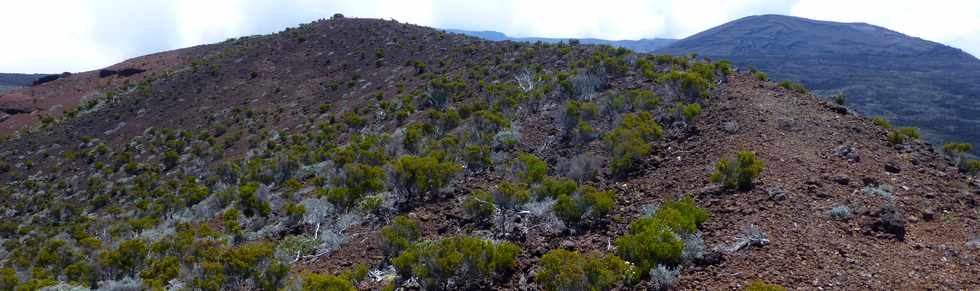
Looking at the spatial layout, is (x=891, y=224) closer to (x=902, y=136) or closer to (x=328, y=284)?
(x=902, y=136)

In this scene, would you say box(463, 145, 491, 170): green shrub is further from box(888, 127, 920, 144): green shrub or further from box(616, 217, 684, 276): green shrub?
box(888, 127, 920, 144): green shrub

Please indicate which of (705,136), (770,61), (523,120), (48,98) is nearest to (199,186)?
(523,120)

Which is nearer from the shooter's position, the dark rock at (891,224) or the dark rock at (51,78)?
the dark rock at (891,224)

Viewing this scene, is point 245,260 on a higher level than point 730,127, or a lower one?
lower

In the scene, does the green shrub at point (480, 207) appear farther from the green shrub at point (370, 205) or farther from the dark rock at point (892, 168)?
the dark rock at point (892, 168)

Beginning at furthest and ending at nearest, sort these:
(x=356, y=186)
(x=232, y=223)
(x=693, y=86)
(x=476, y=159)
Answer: (x=693, y=86) < (x=232, y=223) < (x=476, y=159) < (x=356, y=186)

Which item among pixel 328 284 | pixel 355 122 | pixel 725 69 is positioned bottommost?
pixel 355 122

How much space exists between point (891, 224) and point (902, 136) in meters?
5.02

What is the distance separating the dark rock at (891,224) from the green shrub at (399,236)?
5.91 meters

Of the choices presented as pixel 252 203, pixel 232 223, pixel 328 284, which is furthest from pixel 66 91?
pixel 328 284

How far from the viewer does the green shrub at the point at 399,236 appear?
25.1ft

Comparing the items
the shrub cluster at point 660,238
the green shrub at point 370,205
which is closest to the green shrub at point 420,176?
the green shrub at point 370,205

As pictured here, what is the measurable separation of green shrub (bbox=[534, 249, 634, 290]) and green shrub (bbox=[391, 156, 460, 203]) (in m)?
4.54

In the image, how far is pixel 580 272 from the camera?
5426 mm
